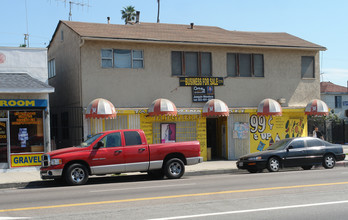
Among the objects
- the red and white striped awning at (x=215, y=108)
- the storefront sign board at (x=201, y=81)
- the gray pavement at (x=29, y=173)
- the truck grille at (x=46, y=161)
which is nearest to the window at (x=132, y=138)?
the truck grille at (x=46, y=161)

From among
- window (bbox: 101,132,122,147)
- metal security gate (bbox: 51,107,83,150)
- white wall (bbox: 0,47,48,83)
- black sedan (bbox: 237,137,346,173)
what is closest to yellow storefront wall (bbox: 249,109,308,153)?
black sedan (bbox: 237,137,346,173)

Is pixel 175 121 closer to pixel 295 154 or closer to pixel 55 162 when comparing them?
pixel 295 154

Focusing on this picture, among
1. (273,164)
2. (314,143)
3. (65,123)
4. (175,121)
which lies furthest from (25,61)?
(314,143)

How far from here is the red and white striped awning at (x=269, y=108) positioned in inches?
934

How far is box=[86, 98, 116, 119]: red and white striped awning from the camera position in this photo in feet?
66.4


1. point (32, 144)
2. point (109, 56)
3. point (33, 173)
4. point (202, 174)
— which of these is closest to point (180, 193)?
point (202, 174)

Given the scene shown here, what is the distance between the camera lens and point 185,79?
23.5 meters

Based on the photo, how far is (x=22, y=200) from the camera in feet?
38.1

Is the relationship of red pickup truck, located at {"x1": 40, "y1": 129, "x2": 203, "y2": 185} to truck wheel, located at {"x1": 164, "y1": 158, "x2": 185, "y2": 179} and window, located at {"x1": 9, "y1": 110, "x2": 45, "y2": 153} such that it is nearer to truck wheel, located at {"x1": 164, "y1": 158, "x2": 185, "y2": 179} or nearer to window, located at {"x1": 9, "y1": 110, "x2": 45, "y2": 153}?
truck wheel, located at {"x1": 164, "y1": 158, "x2": 185, "y2": 179}

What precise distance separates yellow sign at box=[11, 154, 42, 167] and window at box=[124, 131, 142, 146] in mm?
6045

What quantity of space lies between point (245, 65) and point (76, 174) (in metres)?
13.0

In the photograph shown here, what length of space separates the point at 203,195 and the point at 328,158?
33.3 ft

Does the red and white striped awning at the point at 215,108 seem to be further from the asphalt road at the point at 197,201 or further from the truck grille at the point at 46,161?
the truck grille at the point at 46,161

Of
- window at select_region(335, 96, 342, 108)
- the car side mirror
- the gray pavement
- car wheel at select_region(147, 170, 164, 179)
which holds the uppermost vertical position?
window at select_region(335, 96, 342, 108)
